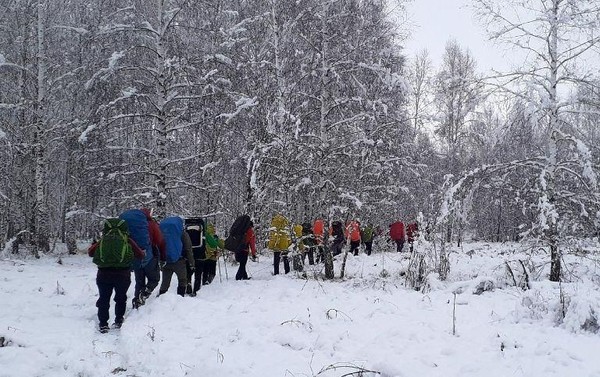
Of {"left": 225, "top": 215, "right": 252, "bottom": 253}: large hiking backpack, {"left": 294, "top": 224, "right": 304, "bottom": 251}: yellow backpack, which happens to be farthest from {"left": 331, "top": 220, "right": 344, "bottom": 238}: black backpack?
{"left": 225, "top": 215, "right": 252, "bottom": 253}: large hiking backpack

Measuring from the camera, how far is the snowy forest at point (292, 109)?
1048 centimetres

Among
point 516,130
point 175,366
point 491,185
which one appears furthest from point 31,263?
point 516,130

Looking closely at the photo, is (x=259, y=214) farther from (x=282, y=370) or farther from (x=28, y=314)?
(x=282, y=370)

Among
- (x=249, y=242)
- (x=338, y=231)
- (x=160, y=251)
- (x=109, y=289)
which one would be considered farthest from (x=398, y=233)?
(x=109, y=289)

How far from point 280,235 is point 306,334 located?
222 inches

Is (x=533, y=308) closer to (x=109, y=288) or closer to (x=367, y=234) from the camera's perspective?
(x=109, y=288)

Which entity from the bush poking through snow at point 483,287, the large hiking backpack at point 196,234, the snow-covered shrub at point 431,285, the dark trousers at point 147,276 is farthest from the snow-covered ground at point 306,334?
the large hiking backpack at point 196,234

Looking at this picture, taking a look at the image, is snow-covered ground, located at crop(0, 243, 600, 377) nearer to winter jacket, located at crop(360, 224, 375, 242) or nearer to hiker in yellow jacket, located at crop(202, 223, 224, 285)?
hiker in yellow jacket, located at crop(202, 223, 224, 285)

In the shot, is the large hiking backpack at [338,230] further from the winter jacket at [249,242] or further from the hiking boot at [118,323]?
the hiking boot at [118,323]

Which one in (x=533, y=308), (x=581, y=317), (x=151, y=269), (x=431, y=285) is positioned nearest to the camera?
(x=581, y=317)

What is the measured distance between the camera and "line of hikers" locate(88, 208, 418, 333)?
6.52 m

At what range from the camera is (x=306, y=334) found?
6133mm

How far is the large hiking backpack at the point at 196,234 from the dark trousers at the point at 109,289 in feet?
8.80

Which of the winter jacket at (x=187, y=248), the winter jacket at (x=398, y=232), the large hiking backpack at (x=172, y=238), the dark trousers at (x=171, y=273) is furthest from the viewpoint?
the winter jacket at (x=398, y=232)
